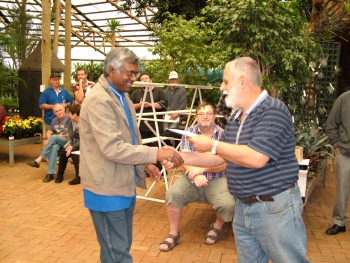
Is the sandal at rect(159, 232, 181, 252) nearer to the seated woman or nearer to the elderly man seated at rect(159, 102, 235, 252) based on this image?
the elderly man seated at rect(159, 102, 235, 252)

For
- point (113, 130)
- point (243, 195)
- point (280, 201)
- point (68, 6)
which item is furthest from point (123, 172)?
point (68, 6)

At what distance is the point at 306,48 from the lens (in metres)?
6.16

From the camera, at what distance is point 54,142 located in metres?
7.01

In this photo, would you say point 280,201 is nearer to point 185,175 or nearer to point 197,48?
point 185,175

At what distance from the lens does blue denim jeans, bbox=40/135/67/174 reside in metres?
6.93

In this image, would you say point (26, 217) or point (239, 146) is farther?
point (26, 217)

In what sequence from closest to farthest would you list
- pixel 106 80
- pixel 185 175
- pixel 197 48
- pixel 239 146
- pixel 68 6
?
pixel 239 146 < pixel 106 80 < pixel 185 175 < pixel 197 48 < pixel 68 6

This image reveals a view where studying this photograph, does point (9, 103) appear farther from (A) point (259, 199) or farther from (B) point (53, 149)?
(A) point (259, 199)

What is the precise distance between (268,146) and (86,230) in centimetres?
303

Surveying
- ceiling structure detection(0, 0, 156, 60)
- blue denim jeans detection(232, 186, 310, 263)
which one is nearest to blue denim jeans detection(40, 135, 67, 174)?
blue denim jeans detection(232, 186, 310, 263)

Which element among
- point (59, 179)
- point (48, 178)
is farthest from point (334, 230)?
point (48, 178)

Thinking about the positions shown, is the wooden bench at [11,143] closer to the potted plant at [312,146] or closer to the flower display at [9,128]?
the flower display at [9,128]

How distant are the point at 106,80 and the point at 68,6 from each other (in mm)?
9537

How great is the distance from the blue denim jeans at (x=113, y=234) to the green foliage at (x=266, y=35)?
3589 mm
